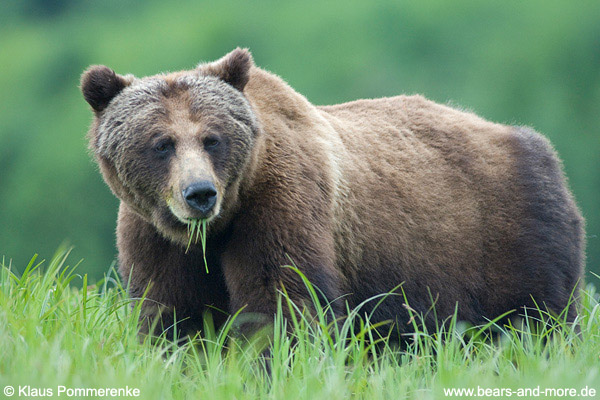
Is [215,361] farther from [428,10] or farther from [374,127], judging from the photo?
[428,10]

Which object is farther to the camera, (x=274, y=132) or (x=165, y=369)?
(x=274, y=132)

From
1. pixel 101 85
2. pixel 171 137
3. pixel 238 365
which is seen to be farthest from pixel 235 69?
pixel 238 365

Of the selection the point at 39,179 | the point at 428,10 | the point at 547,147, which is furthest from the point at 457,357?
the point at 428,10

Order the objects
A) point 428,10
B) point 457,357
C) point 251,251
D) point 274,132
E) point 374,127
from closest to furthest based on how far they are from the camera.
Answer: point 457,357
point 251,251
point 274,132
point 374,127
point 428,10

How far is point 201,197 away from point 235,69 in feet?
3.40

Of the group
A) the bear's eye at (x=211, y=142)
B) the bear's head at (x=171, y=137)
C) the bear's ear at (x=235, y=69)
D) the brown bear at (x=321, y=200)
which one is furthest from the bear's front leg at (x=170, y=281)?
the bear's ear at (x=235, y=69)

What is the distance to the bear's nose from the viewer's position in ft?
15.7

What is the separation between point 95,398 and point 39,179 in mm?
23614

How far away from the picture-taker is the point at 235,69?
17.9 ft

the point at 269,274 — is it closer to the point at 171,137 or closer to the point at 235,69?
the point at 171,137

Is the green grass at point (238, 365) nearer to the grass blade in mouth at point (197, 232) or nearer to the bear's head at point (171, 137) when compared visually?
the grass blade in mouth at point (197, 232)

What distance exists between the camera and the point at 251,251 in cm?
512

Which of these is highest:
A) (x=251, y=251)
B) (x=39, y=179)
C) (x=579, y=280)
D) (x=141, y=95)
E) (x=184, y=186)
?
(x=141, y=95)

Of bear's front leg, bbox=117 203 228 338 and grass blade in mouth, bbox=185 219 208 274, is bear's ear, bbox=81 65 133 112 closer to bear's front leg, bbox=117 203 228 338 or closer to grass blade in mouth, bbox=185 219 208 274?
bear's front leg, bbox=117 203 228 338
